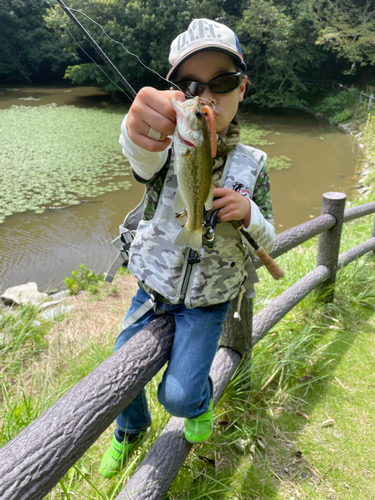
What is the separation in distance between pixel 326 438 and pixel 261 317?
68 centimetres

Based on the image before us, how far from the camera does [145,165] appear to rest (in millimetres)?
1194

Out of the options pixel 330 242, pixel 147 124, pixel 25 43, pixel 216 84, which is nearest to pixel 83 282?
pixel 330 242

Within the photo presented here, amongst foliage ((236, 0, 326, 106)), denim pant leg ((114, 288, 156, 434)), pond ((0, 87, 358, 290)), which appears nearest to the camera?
denim pant leg ((114, 288, 156, 434))

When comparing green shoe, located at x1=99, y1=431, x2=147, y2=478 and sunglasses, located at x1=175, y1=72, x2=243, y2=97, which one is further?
green shoe, located at x1=99, y1=431, x2=147, y2=478

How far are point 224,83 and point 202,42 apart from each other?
15cm

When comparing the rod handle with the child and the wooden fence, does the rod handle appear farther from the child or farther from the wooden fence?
the wooden fence

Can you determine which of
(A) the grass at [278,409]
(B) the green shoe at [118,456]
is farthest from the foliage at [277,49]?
(B) the green shoe at [118,456]

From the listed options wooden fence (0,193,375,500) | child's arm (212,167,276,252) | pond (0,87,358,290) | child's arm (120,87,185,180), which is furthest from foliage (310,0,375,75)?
child's arm (120,87,185,180)

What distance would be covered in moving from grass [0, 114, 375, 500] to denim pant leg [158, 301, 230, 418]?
15.0 inches

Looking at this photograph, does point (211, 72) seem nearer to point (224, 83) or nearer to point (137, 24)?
point (224, 83)

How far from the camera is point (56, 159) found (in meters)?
9.70

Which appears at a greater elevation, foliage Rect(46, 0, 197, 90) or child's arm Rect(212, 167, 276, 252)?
foliage Rect(46, 0, 197, 90)

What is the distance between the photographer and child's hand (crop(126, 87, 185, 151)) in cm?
90

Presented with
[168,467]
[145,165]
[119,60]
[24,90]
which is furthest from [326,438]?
[24,90]
